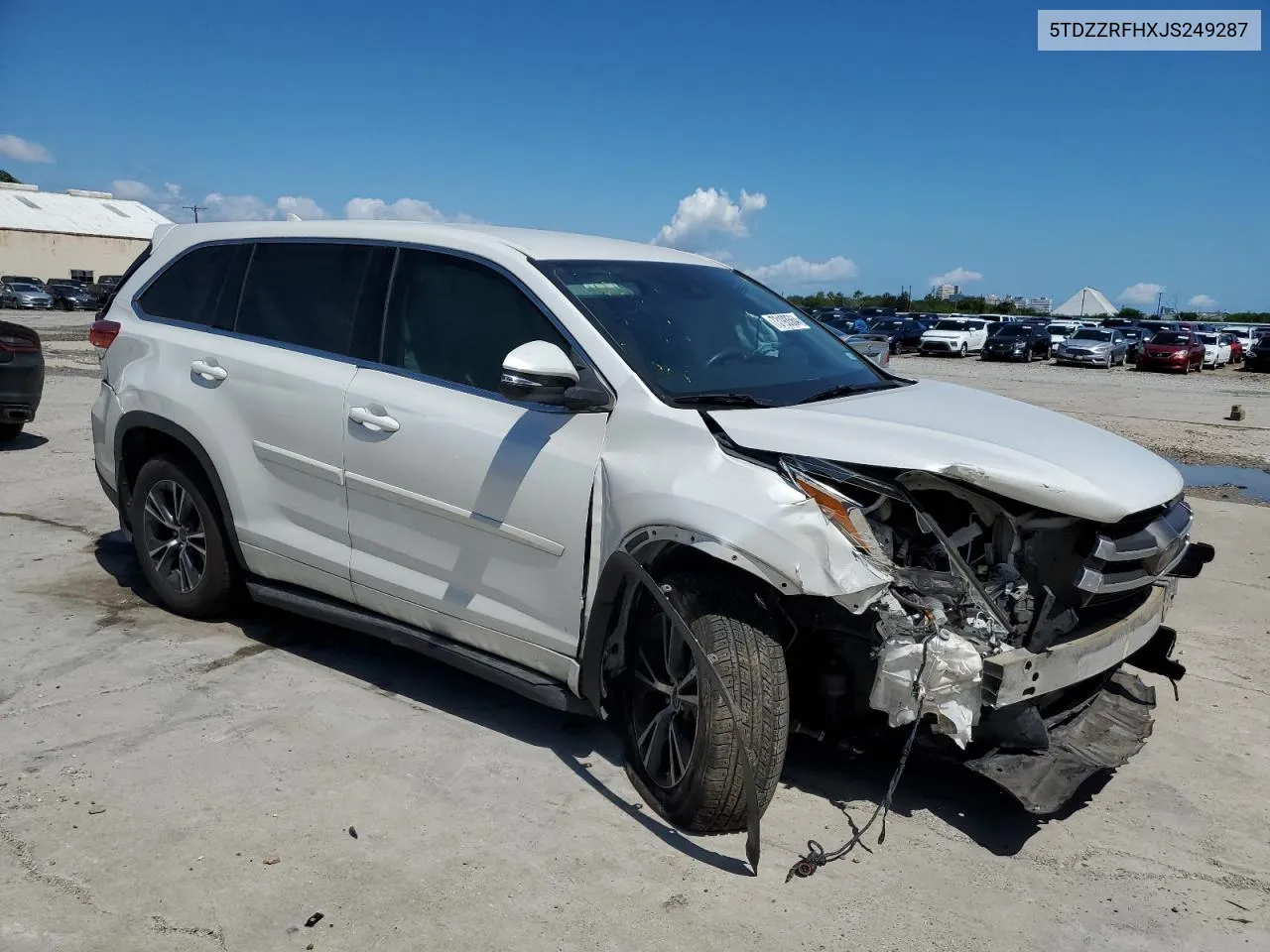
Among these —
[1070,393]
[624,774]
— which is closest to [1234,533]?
[624,774]

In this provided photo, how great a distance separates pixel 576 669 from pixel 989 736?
137 centimetres

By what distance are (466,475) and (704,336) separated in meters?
1.06

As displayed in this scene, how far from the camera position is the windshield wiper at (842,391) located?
12.5 feet

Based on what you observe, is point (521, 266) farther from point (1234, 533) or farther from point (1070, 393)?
point (1070, 393)

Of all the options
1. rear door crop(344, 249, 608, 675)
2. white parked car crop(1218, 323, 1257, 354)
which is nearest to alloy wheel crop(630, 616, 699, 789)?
rear door crop(344, 249, 608, 675)

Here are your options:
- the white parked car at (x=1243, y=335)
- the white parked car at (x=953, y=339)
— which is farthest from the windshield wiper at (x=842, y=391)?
the white parked car at (x=1243, y=335)

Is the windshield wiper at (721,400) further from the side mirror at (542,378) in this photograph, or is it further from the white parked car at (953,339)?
the white parked car at (953,339)

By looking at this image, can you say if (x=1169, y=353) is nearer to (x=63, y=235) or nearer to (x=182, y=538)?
(x=182, y=538)

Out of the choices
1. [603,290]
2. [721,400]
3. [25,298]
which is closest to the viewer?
[721,400]

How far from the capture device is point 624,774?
3.85 m

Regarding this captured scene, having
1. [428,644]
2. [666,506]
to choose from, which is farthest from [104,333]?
[666,506]

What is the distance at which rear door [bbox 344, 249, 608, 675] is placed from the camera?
12.0ft

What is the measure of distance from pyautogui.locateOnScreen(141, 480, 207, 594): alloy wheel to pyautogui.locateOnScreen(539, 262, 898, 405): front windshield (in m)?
2.26

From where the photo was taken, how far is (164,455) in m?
5.07
